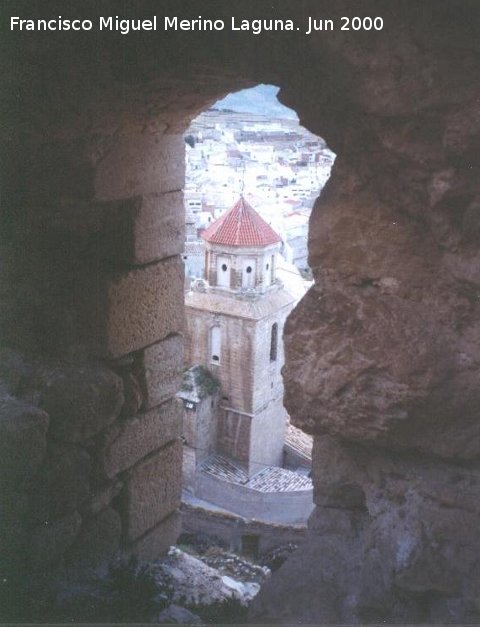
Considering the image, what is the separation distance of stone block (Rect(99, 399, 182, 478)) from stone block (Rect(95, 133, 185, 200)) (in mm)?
1083

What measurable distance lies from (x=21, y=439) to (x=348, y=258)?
56.6 inches

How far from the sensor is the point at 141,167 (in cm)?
331

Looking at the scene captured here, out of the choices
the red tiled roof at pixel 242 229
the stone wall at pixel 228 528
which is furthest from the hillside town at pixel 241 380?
the stone wall at pixel 228 528

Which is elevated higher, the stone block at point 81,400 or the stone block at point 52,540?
the stone block at point 81,400

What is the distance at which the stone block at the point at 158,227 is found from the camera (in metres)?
3.25

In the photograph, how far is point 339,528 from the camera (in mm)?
2465

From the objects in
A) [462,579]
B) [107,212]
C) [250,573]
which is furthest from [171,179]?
[250,573]

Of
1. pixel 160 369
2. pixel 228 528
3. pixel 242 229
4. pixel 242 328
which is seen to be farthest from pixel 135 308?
pixel 242 328

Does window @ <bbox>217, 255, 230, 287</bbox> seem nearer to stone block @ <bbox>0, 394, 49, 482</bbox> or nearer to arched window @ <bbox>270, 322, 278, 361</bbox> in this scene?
arched window @ <bbox>270, 322, 278, 361</bbox>

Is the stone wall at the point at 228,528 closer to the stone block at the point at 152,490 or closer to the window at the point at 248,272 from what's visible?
the window at the point at 248,272

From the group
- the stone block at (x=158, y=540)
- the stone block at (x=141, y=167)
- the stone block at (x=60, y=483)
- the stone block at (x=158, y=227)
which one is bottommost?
the stone block at (x=158, y=540)

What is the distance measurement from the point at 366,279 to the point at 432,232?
0.26 metres

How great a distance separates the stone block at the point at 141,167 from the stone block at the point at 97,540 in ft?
4.86

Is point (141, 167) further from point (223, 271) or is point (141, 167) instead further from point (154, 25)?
point (223, 271)
